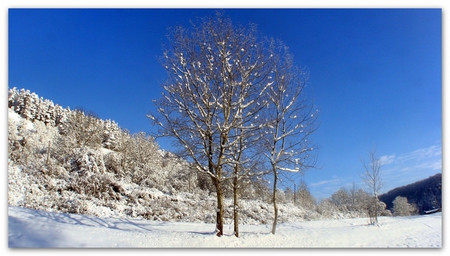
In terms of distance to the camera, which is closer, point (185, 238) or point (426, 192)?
point (185, 238)

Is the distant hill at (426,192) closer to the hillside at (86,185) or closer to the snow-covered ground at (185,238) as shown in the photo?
the snow-covered ground at (185,238)

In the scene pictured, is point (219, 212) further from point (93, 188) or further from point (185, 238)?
point (93, 188)

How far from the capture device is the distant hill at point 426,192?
5430 millimetres

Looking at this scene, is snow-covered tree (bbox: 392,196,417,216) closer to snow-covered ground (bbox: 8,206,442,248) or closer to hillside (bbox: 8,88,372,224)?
snow-covered ground (bbox: 8,206,442,248)

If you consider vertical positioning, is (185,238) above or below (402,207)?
below

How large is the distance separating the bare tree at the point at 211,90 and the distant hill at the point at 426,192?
3.79 m

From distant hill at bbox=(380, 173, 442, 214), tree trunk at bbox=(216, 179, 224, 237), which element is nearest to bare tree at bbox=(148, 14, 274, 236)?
tree trunk at bbox=(216, 179, 224, 237)

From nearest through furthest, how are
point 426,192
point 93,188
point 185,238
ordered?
point 185,238 < point 426,192 < point 93,188

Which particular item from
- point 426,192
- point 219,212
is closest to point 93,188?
point 219,212

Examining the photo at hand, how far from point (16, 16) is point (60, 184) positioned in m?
6.41

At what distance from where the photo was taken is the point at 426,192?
241 inches

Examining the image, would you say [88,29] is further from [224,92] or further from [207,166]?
[207,166]

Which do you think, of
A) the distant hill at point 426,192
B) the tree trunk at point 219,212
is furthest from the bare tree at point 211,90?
the distant hill at point 426,192

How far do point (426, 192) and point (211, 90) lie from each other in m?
5.47
